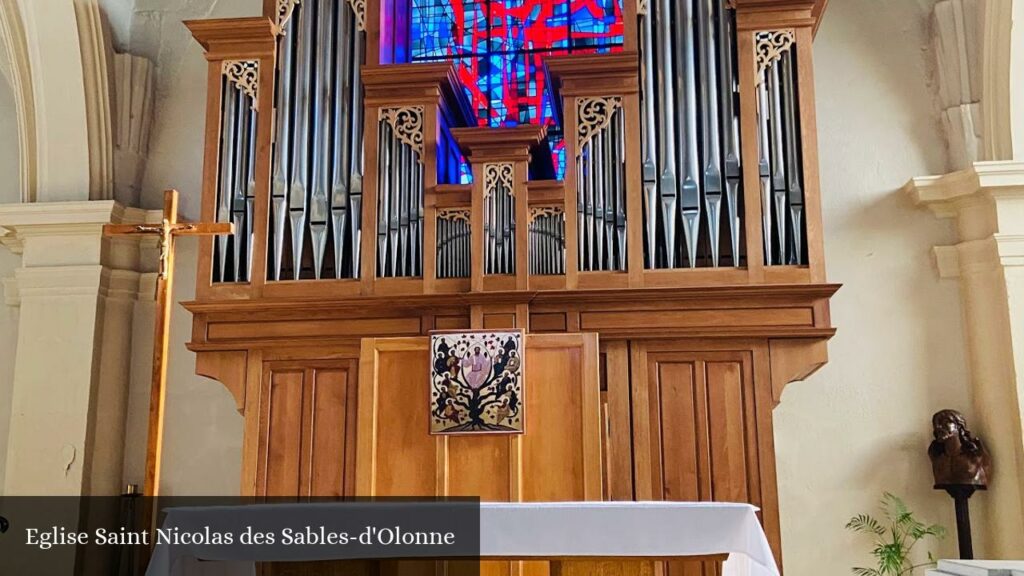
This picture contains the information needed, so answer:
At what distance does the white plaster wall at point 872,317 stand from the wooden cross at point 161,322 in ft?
13.4

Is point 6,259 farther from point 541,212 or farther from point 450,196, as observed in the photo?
point 541,212

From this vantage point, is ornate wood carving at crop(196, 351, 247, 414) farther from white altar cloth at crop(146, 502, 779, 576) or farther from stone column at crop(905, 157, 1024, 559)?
stone column at crop(905, 157, 1024, 559)

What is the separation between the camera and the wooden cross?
4.96m

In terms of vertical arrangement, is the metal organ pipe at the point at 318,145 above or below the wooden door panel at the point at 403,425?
above

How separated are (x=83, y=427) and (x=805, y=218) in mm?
5102

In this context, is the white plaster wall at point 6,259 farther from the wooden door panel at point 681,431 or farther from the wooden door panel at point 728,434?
the wooden door panel at point 728,434

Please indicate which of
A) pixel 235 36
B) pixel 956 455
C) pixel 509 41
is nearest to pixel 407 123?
pixel 235 36

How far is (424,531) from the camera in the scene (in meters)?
4.16

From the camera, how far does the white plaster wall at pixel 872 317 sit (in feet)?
23.9

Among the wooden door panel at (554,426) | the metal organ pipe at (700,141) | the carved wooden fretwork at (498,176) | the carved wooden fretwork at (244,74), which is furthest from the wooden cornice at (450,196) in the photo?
the carved wooden fretwork at (244,74)

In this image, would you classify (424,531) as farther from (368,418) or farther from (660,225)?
(660,225)

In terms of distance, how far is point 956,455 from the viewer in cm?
696

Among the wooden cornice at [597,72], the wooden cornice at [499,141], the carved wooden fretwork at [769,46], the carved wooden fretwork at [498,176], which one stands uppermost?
the carved wooden fretwork at [769,46]

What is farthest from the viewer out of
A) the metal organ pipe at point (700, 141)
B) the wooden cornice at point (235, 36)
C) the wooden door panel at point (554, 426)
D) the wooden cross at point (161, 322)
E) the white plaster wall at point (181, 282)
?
the white plaster wall at point (181, 282)
